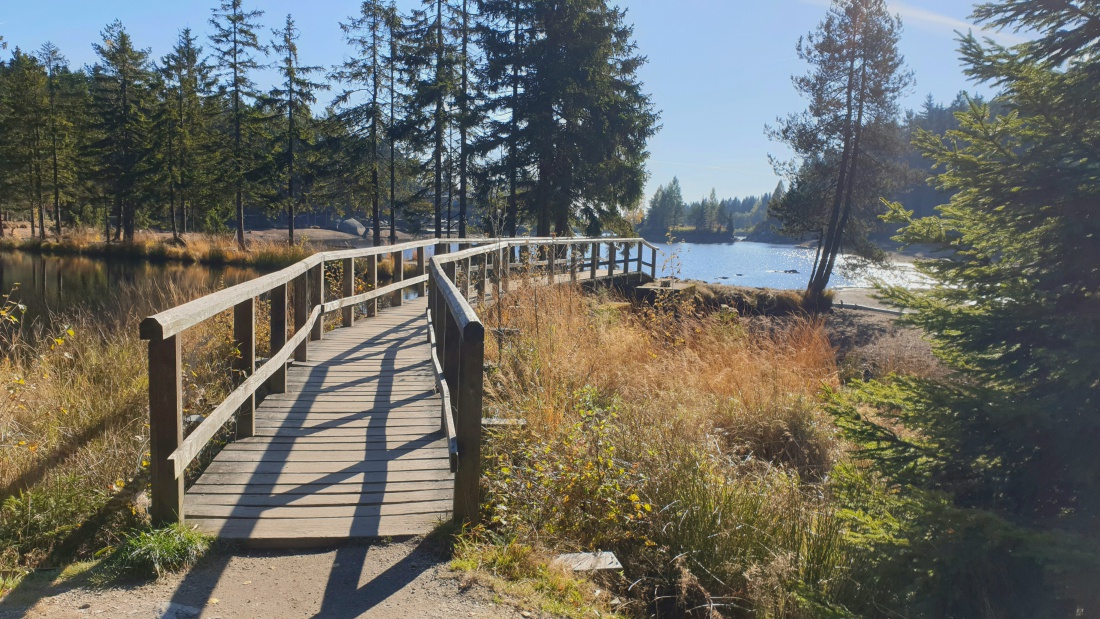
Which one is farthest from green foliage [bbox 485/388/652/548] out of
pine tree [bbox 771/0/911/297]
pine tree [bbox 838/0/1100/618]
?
pine tree [bbox 771/0/911/297]

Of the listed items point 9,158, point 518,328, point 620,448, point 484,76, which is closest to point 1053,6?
point 620,448

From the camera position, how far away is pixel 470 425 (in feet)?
12.2

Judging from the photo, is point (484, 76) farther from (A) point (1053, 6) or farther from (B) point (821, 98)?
(A) point (1053, 6)

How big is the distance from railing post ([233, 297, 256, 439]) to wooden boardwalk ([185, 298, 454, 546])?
0.11m

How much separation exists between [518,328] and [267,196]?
3349cm

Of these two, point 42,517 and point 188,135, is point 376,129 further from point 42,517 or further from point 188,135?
point 42,517

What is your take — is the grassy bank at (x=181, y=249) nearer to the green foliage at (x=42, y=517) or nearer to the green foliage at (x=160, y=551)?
the green foliage at (x=42, y=517)

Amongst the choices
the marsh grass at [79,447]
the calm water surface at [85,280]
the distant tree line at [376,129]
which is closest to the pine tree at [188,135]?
the distant tree line at [376,129]

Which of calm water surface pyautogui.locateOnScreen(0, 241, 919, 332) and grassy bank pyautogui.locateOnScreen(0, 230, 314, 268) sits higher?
grassy bank pyautogui.locateOnScreen(0, 230, 314, 268)

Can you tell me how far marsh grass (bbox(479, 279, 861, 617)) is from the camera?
385cm

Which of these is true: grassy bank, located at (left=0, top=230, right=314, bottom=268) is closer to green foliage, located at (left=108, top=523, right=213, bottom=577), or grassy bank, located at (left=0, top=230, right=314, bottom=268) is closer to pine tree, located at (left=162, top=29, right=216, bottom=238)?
pine tree, located at (left=162, top=29, right=216, bottom=238)

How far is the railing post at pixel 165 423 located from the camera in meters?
3.35

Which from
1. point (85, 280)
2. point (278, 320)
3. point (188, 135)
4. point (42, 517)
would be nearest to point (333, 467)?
point (42, 517)

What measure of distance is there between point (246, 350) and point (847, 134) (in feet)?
95.1
